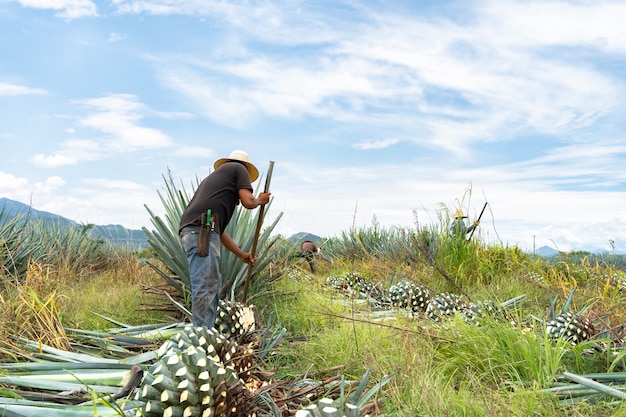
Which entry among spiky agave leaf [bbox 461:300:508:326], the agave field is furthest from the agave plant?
spiky agave leaf [bbox 461:300:508:326]

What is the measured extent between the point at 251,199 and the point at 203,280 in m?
0.91

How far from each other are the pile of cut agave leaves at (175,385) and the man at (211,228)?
397 mm

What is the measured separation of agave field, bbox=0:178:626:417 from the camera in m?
2.99

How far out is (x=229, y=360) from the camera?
332 cm

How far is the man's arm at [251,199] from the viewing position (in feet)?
17.6

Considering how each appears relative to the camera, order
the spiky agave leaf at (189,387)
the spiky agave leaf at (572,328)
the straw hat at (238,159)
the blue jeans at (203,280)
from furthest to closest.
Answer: the straw hat at (238,159) < the blue jeans at (203,280) < the spiky agave leaf at (572,328) < the spiky agave leaf at (189,387)

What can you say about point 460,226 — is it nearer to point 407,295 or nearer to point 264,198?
point 407,295

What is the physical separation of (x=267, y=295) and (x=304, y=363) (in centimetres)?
236

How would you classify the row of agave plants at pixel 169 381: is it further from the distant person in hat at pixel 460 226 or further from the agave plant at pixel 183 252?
the distant person in hat at pixel 460 226

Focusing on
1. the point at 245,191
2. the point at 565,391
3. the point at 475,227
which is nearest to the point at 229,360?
the point at 565,391

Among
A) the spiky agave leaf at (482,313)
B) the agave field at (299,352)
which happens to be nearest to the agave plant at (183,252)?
the agave field at (299,352)

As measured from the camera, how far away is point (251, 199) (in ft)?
18.1

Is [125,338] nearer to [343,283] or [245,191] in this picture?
[245,191]

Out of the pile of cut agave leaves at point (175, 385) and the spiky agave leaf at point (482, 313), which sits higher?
the spiky agave leaf at point (482, 313)
